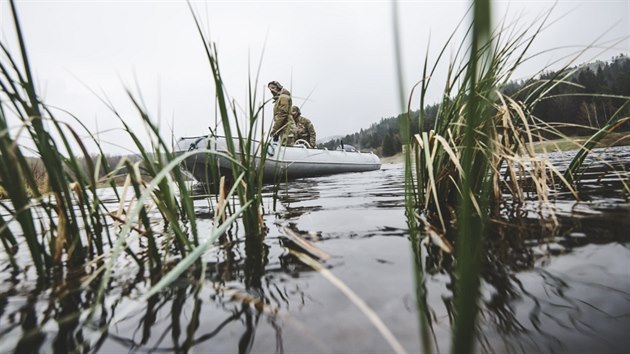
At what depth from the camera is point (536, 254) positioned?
921mm

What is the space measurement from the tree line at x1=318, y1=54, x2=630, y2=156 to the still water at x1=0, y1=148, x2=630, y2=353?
0.41 metres

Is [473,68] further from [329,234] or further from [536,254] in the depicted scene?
[329,234]

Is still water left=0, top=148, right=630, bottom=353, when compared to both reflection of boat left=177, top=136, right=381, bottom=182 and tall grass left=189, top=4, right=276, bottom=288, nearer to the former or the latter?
tall grass left=189, top=4, right=276, bottom=288

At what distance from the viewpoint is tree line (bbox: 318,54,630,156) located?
63.9 inches

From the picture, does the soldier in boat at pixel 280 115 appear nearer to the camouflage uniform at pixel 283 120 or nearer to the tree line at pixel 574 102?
the camouflage uniform at pixel 283 120

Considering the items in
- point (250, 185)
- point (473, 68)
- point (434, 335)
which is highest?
point (473, 68)

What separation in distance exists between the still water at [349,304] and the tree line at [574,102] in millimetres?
411

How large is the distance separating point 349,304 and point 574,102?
44658mm

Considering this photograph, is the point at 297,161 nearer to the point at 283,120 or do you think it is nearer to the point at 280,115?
the point at 283,120

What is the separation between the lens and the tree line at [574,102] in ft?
5.33

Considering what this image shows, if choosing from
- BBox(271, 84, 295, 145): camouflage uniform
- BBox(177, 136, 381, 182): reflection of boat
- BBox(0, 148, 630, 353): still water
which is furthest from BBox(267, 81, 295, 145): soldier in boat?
BBox(0, 148, 630, 353): still water

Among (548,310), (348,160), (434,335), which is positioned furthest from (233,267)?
(348,160)

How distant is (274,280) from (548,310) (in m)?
0.63

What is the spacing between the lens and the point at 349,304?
0.75 m
